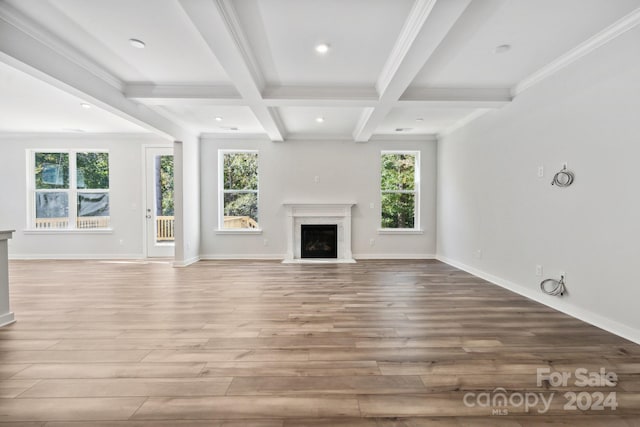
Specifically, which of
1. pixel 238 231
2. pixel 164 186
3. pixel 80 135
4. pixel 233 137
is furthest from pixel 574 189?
pixel 80 135

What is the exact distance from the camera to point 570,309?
2.83 metres

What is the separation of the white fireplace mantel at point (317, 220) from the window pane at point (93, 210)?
3.86m

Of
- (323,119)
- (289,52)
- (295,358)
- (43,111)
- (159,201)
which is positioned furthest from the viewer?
(159,201)

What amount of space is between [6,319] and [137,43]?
275 cm

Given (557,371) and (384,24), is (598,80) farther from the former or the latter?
(557,371)

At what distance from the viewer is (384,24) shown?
7.73 feet

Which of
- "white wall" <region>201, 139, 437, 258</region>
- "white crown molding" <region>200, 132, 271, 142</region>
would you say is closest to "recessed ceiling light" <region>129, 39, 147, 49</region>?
"white crown molding" <region>200, 132, 271, 142</region>

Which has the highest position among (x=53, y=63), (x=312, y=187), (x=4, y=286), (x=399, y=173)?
(x=53, y=63)

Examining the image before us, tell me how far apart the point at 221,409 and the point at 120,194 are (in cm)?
606

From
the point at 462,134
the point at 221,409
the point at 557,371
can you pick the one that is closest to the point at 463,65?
the point at 462,134

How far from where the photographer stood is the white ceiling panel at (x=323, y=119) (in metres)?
4.37

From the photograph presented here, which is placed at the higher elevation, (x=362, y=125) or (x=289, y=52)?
(x=289, y=52)

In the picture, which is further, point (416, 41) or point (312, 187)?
point (312, 187)

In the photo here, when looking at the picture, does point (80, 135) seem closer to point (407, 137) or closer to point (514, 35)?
point (407, 137)
